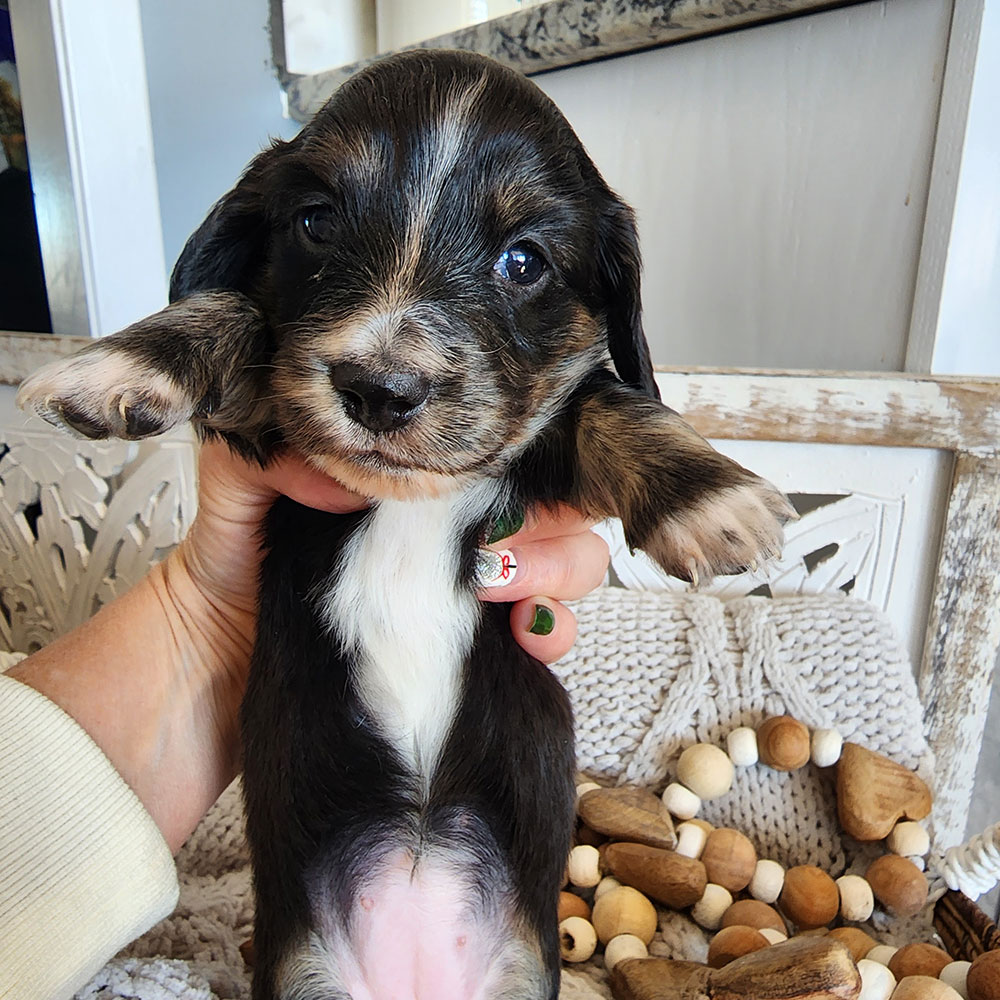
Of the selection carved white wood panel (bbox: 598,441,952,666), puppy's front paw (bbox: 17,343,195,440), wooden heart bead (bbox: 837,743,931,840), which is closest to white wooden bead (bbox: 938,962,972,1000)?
wooden heart bead (bbox: 837,743,931,840)

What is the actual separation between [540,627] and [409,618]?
0.21 metres

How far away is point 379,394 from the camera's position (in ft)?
3.17

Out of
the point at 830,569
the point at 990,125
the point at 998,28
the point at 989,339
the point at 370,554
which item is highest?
the point at 998,28

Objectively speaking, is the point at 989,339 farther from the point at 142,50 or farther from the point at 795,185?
the point at 142,50

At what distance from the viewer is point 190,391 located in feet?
3.68

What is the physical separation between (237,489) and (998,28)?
6.89 ft

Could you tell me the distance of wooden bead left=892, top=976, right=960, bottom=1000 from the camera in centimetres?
146

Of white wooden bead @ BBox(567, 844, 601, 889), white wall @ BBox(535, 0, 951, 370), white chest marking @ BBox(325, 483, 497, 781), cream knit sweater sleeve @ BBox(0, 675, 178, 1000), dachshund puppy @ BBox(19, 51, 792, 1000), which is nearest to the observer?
dachshund puppy @ BBox(19, 51, 792, 1000)

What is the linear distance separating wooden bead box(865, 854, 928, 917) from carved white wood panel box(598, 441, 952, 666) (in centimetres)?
76

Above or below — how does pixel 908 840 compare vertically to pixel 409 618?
below

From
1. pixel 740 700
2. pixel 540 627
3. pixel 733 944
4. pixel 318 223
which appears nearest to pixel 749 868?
pixel 733 944

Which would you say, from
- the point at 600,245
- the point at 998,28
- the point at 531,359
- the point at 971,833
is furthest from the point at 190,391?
the point at 971,833

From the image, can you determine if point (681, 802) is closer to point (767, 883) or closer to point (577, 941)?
point (767, 883)

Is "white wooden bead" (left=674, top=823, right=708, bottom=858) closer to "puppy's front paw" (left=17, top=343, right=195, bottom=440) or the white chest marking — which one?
the white chest marking
